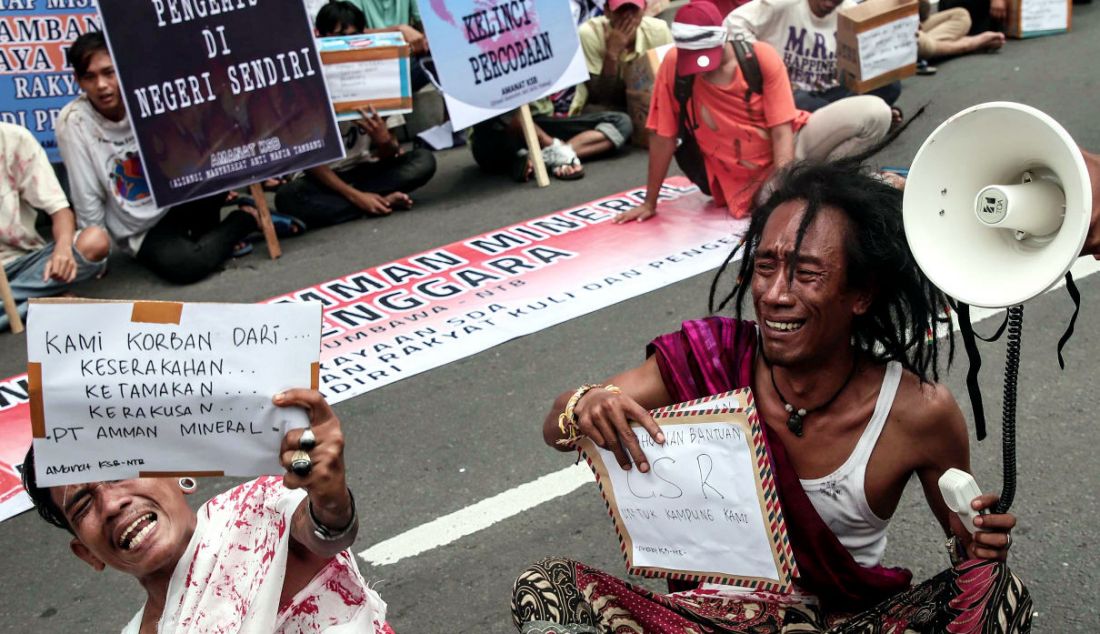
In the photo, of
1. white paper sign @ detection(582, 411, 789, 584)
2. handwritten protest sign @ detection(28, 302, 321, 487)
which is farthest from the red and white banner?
white paper sign @ detection(582, 411, 789, 584)

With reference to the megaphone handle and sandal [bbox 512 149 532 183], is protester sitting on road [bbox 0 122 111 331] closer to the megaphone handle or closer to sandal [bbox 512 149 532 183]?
sandal [bbox 512 149 532 183]

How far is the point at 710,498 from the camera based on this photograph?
2.19m

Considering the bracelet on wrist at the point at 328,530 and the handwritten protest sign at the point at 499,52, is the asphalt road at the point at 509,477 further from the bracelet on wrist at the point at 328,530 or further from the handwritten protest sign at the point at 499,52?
the handwritten protest sign at the point at 499,52

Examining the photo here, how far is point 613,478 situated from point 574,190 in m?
4.69

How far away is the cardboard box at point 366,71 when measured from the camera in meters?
6.36

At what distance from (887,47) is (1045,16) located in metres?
3.13

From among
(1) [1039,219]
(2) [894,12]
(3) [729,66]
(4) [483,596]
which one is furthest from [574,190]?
(1) [1039,219]

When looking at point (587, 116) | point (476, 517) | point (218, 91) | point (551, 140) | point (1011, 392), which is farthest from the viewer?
point (587, 116)

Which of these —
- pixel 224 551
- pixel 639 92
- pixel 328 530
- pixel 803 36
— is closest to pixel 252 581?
pixel 224 551

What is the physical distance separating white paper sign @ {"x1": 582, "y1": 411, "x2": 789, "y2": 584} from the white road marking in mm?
1237

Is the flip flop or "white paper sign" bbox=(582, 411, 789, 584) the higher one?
"white paper sign" bbox=(582, 411, 789, 584)

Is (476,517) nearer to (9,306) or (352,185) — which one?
(9,306)

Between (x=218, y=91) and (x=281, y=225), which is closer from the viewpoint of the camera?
(x=218, y=91)

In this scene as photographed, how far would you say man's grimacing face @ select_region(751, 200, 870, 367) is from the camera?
2201 millimetres
